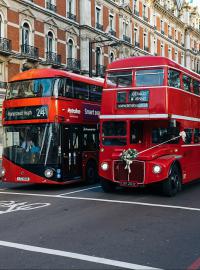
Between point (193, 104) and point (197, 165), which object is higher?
point (193, 104)

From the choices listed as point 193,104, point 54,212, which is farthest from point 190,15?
point 54,212

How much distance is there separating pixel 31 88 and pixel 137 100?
3793mm

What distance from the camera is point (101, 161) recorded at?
1384 cm

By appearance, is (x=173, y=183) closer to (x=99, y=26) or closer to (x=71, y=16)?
(x=71, y=16)

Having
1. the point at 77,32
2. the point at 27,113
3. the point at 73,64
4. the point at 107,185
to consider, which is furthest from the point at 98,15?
the point at 107,185

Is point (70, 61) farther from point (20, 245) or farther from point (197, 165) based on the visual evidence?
point (20, 245)

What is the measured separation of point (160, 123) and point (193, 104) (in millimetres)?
2214

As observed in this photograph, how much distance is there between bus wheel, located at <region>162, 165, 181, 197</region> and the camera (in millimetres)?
12820

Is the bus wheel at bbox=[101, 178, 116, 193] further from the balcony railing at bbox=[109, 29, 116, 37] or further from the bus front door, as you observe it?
the balcony railing at bbox=[109, 29, 116, 37]

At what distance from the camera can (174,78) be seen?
45.0 ft

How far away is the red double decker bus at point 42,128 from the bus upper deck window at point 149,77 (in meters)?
2.84

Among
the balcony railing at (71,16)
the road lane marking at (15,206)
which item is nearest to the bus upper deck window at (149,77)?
the road lane marking at (15,206)

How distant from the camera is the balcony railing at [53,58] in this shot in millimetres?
38594

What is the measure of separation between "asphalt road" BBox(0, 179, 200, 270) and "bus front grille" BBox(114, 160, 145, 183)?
54 cm
